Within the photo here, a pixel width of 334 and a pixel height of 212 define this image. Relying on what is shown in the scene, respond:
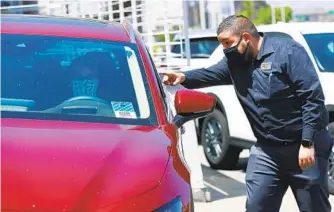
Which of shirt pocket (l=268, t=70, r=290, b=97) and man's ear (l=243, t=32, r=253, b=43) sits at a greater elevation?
man's ear (l=243, t=32, r=253, b=43)

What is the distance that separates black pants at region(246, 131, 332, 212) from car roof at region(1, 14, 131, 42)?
109 cm

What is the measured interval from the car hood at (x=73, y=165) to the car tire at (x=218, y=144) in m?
5.10

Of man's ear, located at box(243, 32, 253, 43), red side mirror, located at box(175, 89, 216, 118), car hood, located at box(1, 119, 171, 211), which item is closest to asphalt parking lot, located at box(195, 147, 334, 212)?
red side mirror, located at box(175, 89, 216, 118)

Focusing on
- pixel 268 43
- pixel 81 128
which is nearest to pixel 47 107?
pixel 81 128

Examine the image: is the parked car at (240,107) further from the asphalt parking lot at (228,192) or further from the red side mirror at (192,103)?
the red side mirror at (192,103)

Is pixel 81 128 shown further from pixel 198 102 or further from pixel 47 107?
pixel 198 102

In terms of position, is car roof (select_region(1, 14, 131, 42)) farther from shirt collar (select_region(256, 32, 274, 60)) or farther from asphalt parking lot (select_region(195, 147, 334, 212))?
asphalt parking lot (select_region(195, 147, 334, 212))

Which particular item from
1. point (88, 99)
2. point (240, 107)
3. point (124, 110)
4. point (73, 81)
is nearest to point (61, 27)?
point (73, 81)

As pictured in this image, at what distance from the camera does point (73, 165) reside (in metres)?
2.83

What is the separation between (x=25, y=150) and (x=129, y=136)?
53cm

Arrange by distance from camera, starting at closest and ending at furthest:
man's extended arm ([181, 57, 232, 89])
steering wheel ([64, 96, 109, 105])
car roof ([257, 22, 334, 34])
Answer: steering wheel ([64, 96, 109, 105])
man's extended arm ([181, 57, 232, 89])
car roof ([257, 22, 334, 34])

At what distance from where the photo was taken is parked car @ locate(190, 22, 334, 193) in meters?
7.07

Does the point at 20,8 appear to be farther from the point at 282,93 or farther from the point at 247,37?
the point at 282,93

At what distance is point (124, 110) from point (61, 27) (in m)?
0.78
